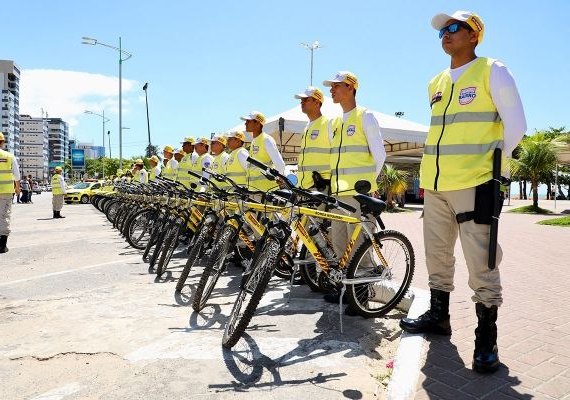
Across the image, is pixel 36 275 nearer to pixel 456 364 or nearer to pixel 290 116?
pixel 456 364

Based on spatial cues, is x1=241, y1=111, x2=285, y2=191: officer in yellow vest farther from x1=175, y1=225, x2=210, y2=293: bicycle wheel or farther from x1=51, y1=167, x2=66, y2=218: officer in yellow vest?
x1=51, y1=167, x2=66, y2=218: officer in yellow vest

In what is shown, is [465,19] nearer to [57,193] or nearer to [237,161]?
[237,161]

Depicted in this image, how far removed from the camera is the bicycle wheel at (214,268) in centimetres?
460

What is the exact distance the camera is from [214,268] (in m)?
4.61

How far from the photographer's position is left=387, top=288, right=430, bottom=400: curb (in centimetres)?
279

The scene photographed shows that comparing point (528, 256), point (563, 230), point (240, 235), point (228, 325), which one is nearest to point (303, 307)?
point (240, 235)

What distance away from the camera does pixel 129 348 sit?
12.2 feet

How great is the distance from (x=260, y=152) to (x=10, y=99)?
151798mm

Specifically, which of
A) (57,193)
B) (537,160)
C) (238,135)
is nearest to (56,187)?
(57,193)

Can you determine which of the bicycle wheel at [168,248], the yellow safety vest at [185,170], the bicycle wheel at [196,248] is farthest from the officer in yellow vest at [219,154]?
the bicycle wheel at [196,248]

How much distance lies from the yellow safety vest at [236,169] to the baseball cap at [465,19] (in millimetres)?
4232

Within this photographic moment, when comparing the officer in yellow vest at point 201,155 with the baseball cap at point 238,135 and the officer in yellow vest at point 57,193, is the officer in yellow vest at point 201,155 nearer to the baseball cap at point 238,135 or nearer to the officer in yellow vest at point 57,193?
the baseball cap at point 238,135

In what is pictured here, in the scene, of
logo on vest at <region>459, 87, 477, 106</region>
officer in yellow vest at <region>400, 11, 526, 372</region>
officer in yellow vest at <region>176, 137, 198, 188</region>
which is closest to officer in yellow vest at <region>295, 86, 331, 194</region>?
officer in yellow vest at <region>400, 11, 526, 372</region>

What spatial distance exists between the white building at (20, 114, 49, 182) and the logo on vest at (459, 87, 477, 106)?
18485 cm
